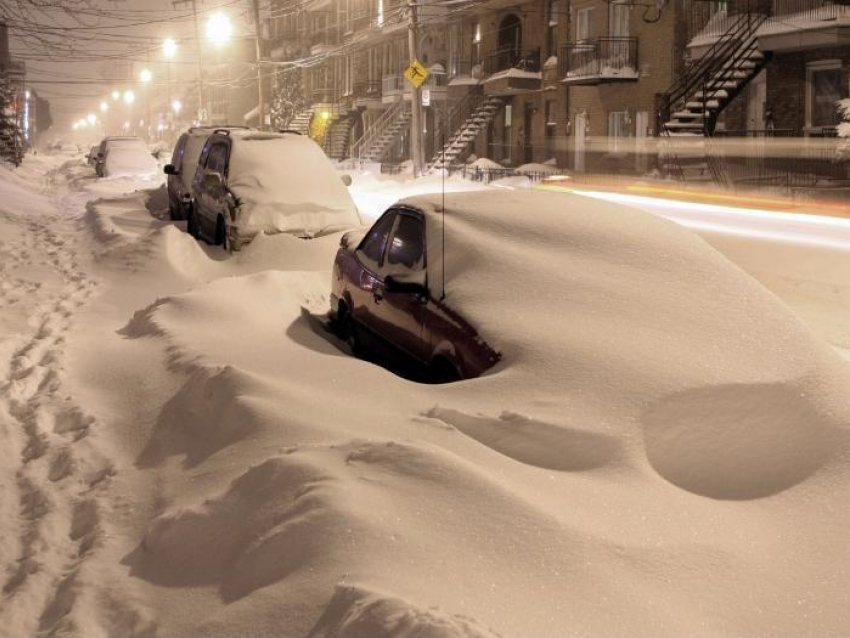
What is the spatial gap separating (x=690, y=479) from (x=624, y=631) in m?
1.35

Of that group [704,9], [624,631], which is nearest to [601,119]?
[704,9]

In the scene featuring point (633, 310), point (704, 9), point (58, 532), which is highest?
point (704, 9)

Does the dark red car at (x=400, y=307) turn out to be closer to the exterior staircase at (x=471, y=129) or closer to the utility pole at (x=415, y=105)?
the utility pole at (x=415, y=105)

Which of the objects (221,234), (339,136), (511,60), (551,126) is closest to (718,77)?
(551,126)

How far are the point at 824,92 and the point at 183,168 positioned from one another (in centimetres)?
1719

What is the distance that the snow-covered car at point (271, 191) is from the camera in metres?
13.7

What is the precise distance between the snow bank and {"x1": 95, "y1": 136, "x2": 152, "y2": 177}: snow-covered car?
24.5 metres

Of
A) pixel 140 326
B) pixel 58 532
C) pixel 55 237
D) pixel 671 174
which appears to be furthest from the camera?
pixel 671 174

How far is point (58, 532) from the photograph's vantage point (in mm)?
5129

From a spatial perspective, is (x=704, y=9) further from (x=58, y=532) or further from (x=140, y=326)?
(x=58, y=532)

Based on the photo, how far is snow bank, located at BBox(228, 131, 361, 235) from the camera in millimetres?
13711

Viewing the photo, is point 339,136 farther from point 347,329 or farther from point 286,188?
point 347,329

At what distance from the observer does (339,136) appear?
63.6 m

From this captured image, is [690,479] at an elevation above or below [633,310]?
below
